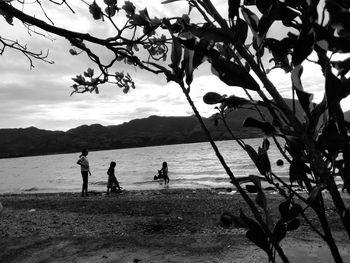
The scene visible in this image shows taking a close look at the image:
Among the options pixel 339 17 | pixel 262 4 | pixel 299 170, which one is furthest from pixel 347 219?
pixel 262 4

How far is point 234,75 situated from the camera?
97cm

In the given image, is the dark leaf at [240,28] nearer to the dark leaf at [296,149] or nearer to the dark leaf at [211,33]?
the dark leaf at [211,33]

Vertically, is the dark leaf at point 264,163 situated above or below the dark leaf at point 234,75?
below

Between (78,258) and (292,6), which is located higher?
(292,6)

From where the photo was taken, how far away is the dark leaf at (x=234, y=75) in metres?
0.96

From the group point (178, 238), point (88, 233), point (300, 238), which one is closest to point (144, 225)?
point (88, 233)

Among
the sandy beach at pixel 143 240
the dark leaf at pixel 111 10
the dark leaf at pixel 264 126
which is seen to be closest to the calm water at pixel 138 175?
the sandy beach at pixel 143 240

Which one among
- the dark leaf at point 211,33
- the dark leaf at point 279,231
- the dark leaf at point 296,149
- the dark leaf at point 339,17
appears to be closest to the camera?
the dark leaf at point 339,17

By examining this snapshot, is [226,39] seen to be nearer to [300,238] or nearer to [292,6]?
[292,6]

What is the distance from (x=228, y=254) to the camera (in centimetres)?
555

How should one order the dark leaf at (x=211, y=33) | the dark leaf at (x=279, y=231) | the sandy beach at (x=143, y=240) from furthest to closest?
the sandy beach at (x=143, y=240)
the dark leaf at (x=279, y=231)
the dark leaf at (x=211, y=33)

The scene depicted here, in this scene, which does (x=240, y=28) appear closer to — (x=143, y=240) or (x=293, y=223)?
(x=293, y=223)

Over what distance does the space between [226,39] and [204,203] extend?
12.1 metres

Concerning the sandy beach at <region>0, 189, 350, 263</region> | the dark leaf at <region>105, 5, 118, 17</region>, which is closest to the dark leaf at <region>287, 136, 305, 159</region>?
the dark leaf at <region>105, 5, 118, 17</region>
